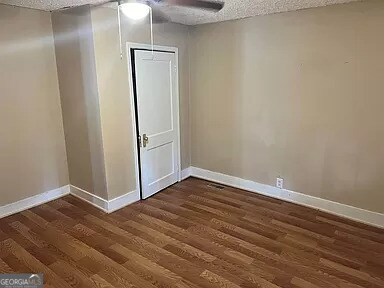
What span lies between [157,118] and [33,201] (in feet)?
5.86

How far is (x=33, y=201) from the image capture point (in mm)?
3543

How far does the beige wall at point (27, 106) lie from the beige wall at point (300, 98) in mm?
1853

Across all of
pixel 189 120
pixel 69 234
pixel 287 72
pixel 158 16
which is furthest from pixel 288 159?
pixel 69 234

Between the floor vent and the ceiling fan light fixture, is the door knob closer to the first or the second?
the floor vent

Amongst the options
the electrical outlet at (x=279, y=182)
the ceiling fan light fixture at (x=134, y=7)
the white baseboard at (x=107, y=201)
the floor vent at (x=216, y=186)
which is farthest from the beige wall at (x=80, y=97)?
the electrical outlet at (x=279, y=182)

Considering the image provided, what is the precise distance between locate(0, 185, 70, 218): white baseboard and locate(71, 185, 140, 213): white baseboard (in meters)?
0.16

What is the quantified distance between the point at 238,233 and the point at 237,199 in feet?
2.62

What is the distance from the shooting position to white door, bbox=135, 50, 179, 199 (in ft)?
11.6

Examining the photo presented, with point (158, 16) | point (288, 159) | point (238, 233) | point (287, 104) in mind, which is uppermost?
point (158, 16)

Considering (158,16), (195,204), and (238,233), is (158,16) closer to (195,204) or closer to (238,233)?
(195,204)

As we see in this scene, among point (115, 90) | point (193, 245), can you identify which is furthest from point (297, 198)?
point (115, 90)

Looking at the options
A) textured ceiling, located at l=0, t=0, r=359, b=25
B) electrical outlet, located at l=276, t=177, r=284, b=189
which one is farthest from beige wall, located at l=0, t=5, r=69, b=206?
electrical outlet, located at l=276, t=177, r=284, b=189

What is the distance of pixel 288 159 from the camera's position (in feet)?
11.6

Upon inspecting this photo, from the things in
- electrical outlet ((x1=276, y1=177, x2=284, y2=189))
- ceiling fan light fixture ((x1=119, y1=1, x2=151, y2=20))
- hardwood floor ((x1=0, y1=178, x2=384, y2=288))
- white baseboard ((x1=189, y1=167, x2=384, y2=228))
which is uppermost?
ceiling fan light fixture ((x1=119, y1=1, x2=151, y2=20))
